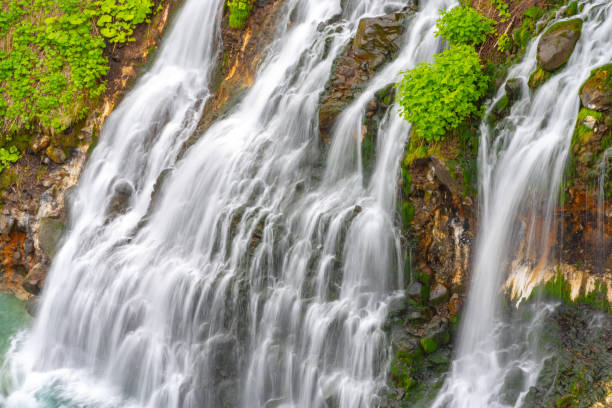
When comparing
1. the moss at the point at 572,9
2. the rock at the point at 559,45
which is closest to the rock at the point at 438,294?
the rock at the point at 559,45

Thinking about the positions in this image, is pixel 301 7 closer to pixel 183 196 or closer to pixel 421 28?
pixel 421 28

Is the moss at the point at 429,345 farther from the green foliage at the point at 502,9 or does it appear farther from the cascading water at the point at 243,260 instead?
the green foliage at the point at 502,9

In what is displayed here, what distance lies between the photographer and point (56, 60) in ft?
46.0

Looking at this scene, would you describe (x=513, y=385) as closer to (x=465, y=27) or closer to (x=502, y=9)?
(x=465, y=27)

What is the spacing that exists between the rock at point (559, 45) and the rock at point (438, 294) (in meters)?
2.86

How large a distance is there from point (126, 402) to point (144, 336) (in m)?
1.00

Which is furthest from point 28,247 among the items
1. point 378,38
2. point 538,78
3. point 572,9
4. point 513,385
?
point 572,9

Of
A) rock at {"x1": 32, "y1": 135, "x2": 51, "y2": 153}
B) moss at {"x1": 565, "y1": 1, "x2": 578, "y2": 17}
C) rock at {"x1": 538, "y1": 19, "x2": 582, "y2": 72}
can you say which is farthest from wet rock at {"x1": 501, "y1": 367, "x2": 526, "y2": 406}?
rock at {"x1": 32, "y1": 135, "x2": 51, "y2": 153}

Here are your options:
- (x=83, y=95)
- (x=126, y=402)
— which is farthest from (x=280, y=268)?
(x=83, y=95)

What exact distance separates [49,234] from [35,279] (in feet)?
3.17

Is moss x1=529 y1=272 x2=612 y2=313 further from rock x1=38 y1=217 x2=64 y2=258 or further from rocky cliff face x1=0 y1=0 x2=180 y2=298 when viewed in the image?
rocky cliff face x1=0 y1=0 x2=180 y2=298

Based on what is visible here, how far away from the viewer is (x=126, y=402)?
29.1 feet

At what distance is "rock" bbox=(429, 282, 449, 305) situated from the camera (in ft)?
23.3

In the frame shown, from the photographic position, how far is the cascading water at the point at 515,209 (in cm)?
625
